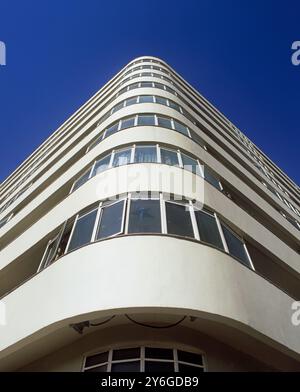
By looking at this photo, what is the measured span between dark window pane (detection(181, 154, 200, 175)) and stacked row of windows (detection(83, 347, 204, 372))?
17.4ft

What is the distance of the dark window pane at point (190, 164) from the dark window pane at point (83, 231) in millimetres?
3413

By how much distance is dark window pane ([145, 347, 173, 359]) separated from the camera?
6520 mm

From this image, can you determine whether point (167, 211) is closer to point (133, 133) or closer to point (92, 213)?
point (92, 213)

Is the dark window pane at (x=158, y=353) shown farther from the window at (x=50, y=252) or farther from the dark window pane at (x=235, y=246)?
the window at (x=50, y=252)

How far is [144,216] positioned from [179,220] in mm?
802

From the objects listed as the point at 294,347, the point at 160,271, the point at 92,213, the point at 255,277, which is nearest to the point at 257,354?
the point at 294,347

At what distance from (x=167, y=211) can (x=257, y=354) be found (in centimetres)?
348

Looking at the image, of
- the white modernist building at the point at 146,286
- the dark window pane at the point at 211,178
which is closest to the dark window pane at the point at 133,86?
the dark window pane at the point at 211,178

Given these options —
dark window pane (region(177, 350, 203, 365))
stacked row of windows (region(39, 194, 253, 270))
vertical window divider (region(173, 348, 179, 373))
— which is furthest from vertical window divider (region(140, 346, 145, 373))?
stacked row of windows (region(39, 194, 253, 270))

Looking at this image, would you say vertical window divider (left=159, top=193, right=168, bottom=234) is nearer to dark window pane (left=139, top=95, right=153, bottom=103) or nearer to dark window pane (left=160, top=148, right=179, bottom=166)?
dark window pane (left=160, top=148, right=179, bottom=166)

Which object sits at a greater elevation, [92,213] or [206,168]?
[206,168]

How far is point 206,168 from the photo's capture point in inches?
460

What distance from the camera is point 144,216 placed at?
788 cm

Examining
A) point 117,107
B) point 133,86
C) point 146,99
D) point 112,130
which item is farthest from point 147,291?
point 133,86
